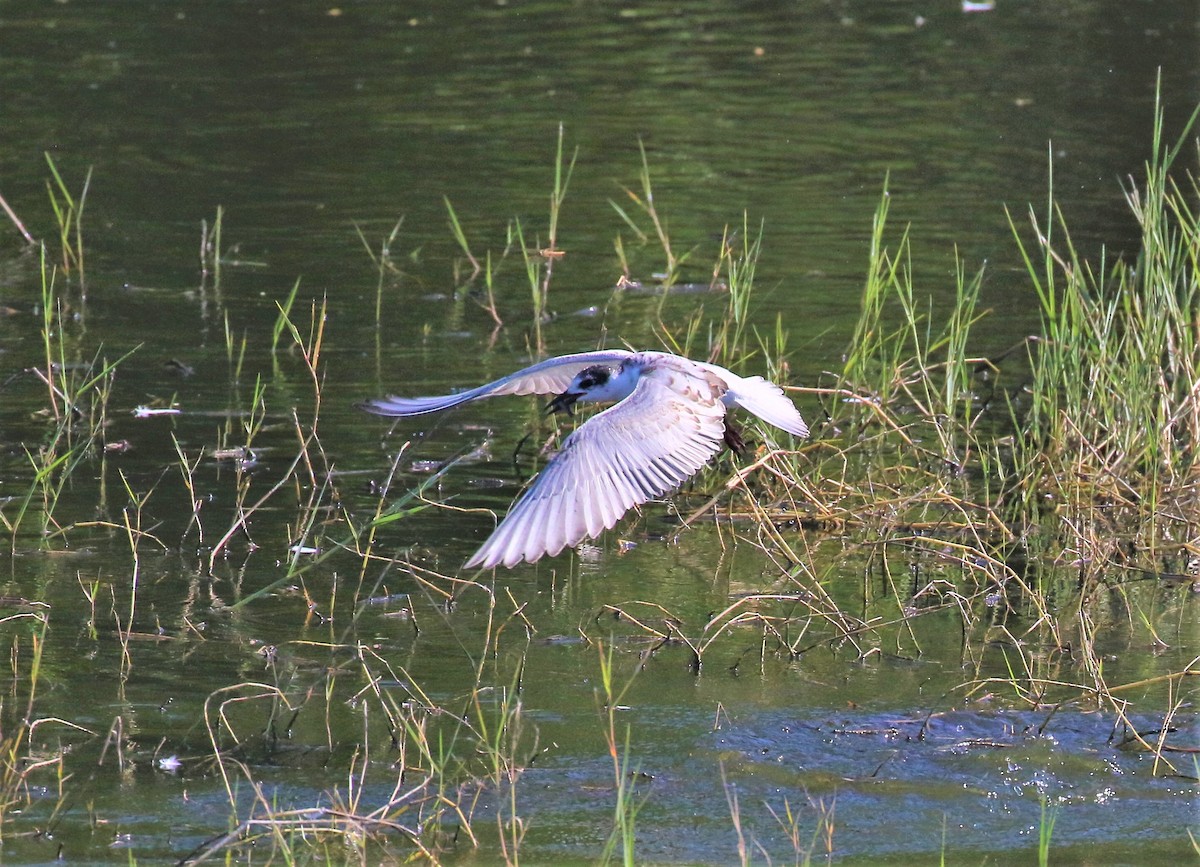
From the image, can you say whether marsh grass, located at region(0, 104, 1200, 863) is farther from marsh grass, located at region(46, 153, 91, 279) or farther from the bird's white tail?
marsh grass, located at region(46, 153, 91, 279)

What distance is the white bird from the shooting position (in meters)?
4.43

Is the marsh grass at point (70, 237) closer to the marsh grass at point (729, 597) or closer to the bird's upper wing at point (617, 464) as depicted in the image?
the marsh grass at point (729, 597)

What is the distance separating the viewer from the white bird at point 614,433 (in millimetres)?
4434

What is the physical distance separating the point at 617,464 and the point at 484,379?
6.76ft

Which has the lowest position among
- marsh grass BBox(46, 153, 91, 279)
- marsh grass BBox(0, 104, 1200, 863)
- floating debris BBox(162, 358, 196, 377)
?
marsh grass BBox(0, 104, 1200, 863)

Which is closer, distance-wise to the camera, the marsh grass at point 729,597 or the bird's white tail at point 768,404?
the marsh grass at point 729,597

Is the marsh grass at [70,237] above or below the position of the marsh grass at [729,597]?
above

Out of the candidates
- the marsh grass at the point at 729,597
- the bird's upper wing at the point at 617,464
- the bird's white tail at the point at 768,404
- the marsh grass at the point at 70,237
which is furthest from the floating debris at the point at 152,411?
the bird's white tail at the point at 768,404

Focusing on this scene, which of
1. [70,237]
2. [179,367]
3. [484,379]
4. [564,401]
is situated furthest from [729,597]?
[70,237]

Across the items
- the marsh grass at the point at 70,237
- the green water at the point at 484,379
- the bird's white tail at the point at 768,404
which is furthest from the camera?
the marsh grass at the point at 70,237

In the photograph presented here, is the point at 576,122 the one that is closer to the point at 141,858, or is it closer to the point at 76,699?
the point at 76,699

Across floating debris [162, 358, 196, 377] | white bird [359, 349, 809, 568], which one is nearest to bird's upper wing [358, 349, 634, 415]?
white bird [359, 349, 809, 568]

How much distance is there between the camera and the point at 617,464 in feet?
15.6

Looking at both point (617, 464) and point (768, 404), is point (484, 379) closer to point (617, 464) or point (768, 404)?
point (768, 404)
